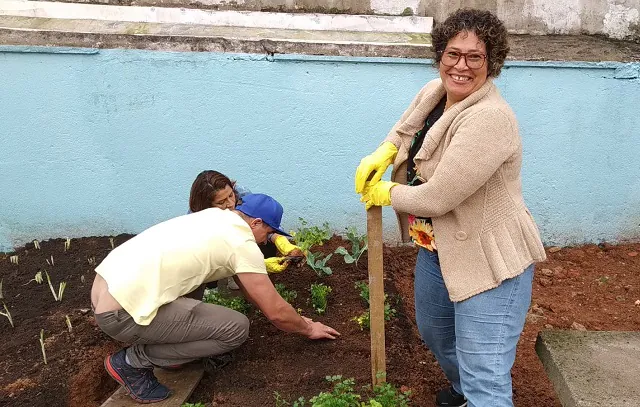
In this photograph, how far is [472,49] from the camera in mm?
2057

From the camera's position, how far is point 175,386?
2.98m

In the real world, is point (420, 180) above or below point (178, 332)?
above

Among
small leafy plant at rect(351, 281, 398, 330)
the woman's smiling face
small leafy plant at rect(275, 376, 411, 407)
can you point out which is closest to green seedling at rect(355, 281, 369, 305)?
small leafy plant at rect(351, 281, 398, 330)

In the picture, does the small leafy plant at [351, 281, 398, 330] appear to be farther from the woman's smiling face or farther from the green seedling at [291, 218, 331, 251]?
the woman's smiling face

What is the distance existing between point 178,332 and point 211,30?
91.9 inches

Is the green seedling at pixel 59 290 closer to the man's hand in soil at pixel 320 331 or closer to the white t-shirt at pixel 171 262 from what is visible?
the white t-shirt at pixel 171 262

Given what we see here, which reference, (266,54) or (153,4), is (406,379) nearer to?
(266,54)

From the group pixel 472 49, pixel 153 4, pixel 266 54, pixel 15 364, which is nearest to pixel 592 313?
pixel 472 49

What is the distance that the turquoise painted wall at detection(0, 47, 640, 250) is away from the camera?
159 inches

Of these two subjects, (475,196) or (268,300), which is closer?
(475,196)

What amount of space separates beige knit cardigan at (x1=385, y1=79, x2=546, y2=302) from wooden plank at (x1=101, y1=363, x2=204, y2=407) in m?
1.51

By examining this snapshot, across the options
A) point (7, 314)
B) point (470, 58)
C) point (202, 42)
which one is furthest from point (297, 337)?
point (202, 42)

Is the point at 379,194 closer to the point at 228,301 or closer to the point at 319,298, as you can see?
the point at 319,298

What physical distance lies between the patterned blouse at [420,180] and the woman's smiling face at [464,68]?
224 mm
